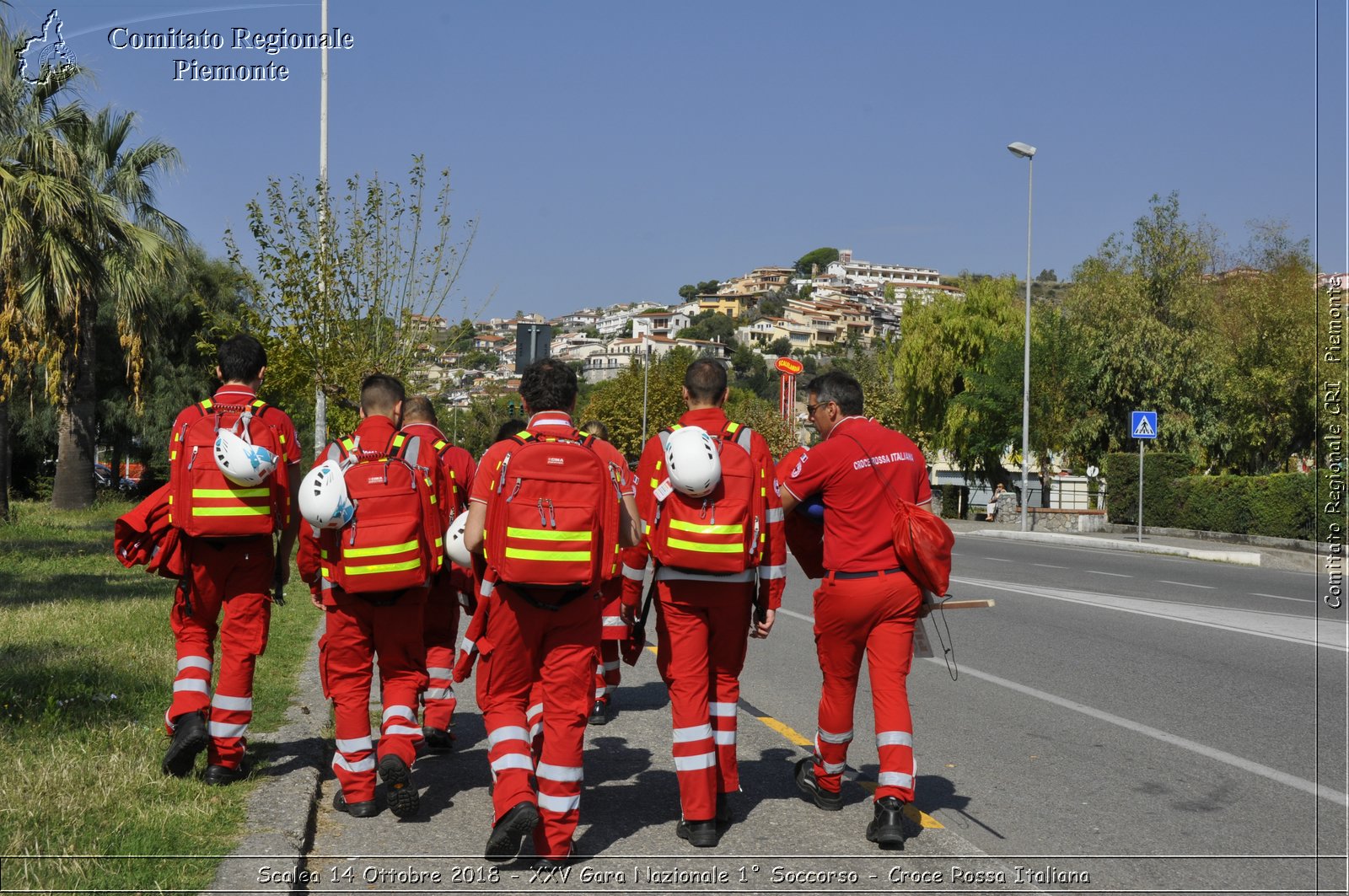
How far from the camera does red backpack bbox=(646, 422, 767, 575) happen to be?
17.5ft

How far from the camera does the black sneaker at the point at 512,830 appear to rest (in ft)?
15.4

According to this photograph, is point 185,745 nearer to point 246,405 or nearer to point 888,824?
point 246,405

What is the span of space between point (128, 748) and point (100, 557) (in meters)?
12.2

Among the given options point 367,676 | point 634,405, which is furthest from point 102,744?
point 634,405

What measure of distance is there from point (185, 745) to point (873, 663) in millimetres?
3063

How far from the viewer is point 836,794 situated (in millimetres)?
5816

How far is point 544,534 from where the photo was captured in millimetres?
4879

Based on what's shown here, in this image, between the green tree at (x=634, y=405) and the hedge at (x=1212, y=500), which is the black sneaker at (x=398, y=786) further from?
the green tree at (x=634, y=405)

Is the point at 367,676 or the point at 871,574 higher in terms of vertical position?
the point at 871,574

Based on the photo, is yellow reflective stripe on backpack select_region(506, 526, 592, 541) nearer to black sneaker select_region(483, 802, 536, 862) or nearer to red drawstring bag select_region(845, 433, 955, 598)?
black sneaker select_region(483, 802, 536, 862)

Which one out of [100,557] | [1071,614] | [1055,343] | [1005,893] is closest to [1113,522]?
[1055,343]

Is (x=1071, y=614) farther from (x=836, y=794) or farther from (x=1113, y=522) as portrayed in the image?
(x=1113, y=522)

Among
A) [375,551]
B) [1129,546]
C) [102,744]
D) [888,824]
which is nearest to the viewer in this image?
[888,824]

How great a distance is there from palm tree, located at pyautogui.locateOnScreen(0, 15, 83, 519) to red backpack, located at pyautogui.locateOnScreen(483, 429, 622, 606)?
13.4m
